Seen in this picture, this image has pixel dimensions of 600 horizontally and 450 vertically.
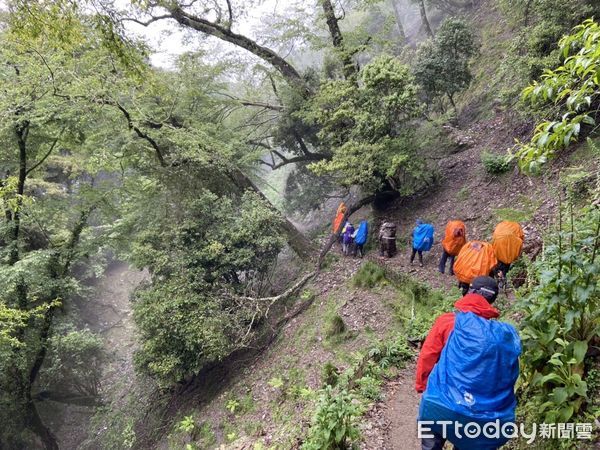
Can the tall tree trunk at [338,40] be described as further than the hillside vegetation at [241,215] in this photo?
Yes

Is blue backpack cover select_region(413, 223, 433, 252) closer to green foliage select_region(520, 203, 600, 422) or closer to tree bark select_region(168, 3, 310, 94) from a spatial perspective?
green foliage select_region(520, 203, 600, 422)

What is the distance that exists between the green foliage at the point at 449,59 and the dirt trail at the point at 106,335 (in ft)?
46.5

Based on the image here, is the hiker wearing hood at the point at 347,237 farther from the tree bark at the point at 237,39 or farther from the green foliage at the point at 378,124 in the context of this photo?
the tree bark at the point at 237,39

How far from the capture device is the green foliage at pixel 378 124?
11727 mm

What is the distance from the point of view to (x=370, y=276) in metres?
10.7

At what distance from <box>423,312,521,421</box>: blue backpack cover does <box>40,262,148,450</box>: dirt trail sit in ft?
36.3

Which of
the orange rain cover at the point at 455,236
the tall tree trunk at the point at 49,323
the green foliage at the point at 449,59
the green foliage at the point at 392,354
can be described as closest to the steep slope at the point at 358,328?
the green foliage at the point at 392,354

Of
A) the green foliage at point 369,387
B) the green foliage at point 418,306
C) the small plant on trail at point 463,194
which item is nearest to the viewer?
the green foliage at point 369,387

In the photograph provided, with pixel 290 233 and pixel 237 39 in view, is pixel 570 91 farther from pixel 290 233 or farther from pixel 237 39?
pixel 237 39

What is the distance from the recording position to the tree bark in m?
14.2

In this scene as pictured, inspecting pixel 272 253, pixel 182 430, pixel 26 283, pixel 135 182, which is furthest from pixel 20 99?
pixel 182 430

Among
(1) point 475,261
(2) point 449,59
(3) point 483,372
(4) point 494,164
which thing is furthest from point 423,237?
(2) point 449,59

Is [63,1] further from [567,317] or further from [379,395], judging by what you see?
[379,395]

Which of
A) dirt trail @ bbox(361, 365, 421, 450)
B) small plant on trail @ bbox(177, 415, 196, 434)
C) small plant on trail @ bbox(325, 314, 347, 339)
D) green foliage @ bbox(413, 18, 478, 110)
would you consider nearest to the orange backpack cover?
dirt trail @ bbox(361, 365, 421, 450)
